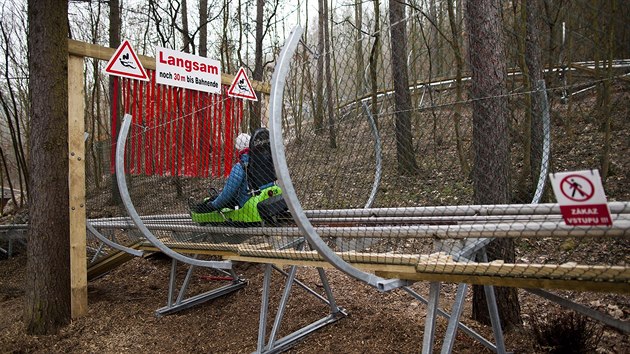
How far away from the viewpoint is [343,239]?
285 centimetres

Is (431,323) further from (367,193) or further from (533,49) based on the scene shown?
(533,49)

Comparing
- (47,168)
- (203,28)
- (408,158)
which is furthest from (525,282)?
(203,28)

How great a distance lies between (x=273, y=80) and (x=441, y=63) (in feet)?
8.88

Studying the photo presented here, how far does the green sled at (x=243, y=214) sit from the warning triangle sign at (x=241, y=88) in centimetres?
186

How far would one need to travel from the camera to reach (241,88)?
5.42 metres

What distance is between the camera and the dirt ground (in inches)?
136

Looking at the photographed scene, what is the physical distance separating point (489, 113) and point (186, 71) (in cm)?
306

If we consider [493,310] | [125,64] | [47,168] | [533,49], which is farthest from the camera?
[533,49]

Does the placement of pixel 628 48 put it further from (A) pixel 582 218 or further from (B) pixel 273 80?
(B) pixel 273 80

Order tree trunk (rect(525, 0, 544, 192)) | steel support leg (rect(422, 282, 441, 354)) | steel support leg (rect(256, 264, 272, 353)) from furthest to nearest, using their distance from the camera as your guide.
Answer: tree trunk (rect(525, 0, 544, 192)), steel support leg (rect(256, 264, 272, 353)), steel support leg (rect(422, 282, 441, 354))

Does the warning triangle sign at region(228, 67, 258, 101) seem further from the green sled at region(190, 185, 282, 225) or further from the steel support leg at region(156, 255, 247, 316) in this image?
the steel support leg at region(156, 255, 247, 316)

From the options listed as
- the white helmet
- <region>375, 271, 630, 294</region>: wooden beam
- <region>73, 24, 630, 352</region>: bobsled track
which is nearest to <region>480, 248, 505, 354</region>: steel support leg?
<region>73, 24, 630, 352</region>: bobsled track

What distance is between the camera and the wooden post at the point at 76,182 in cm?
425

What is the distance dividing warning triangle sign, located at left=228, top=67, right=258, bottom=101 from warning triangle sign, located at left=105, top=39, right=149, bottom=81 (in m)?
1.04
